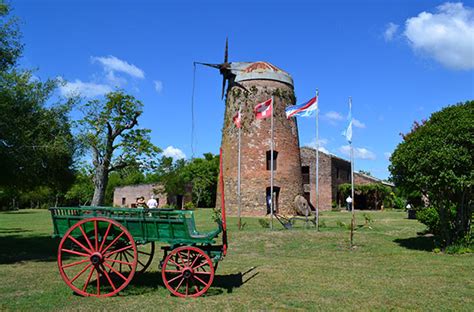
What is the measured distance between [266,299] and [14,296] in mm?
4516

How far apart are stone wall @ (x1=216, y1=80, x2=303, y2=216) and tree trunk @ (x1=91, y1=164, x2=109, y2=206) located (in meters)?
7.65

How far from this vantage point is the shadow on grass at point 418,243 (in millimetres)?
13875

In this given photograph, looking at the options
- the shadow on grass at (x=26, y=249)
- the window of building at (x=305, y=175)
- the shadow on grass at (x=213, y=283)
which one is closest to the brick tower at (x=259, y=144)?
the window of building at (x=305, y=175)

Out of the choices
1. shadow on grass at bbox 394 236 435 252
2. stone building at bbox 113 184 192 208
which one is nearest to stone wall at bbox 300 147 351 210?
stone building at bbox 113 184 192 208

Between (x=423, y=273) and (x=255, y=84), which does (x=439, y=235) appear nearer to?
(x=423, y=273)

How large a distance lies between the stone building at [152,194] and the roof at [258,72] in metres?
23.3

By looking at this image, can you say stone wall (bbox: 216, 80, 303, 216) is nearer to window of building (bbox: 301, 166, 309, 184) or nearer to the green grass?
window of building (bbox: 301, 166, 309, 184)

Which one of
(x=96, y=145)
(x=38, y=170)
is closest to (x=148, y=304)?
(x=38, y=170)

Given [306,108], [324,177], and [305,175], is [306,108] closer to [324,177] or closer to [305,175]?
[324,177]

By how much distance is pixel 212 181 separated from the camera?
52000 mm

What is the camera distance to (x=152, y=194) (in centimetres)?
4916

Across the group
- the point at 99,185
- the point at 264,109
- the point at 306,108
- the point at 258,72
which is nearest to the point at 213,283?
the point at 306,108

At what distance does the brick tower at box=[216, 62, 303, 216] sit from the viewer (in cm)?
2830

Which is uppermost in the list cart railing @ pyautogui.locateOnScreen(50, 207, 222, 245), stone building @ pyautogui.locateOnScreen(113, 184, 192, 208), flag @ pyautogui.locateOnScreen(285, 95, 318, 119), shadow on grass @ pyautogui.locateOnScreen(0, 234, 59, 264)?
flag @ pyautogui.locateOnScreen(285, 95, 318, 119)
